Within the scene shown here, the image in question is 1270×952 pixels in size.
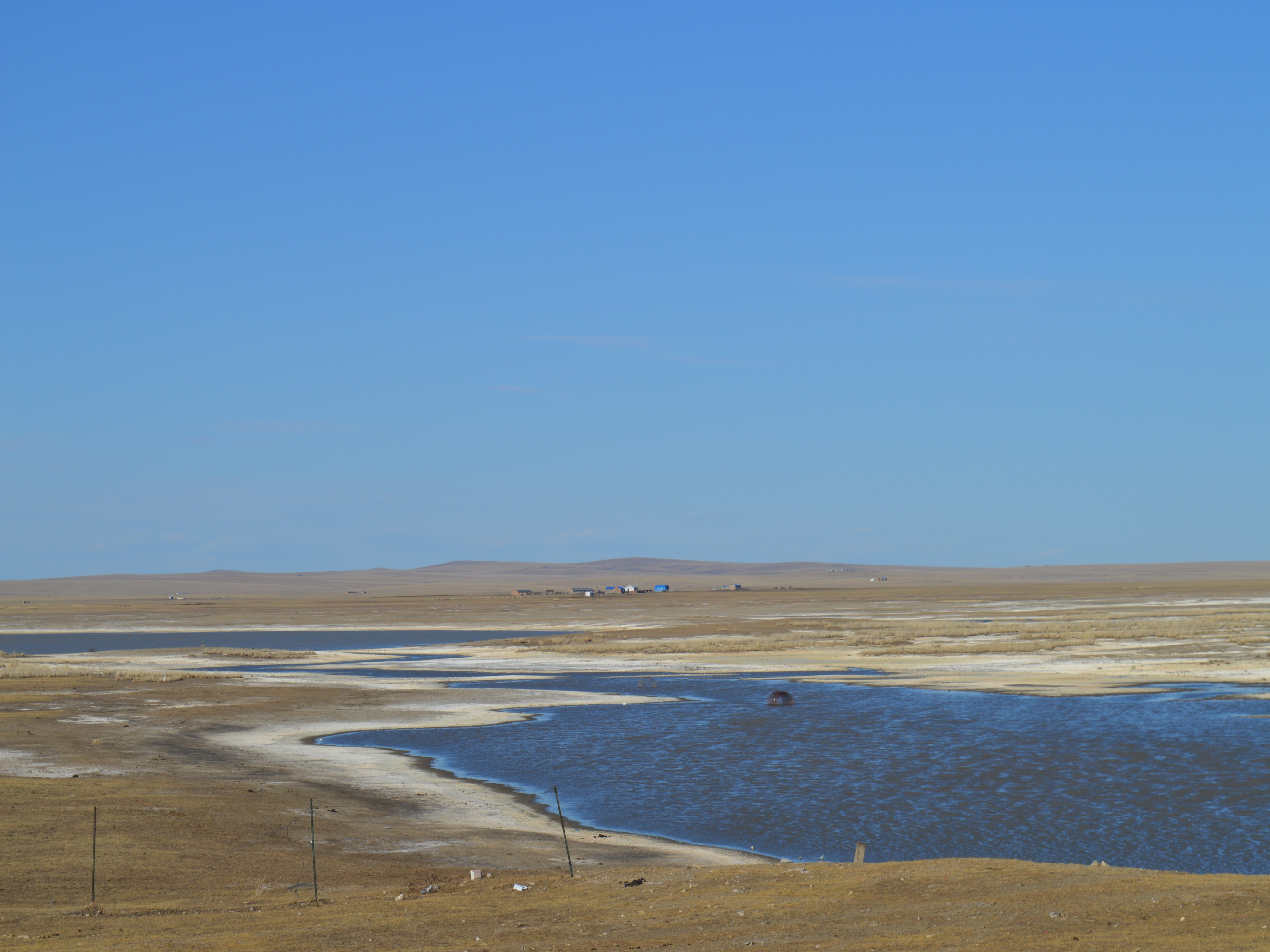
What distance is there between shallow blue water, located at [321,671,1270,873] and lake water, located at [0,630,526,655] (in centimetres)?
4255

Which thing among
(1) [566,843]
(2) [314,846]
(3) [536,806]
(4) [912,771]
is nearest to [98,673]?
(3) [536,806]

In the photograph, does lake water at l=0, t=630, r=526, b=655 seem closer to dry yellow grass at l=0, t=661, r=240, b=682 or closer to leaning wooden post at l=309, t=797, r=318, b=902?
dry yellow grass at l=0, t=661, r=240, b=682

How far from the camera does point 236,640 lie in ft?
298

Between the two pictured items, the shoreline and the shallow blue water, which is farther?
the shallow blue water

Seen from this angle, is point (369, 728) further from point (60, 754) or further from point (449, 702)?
point (60, 754)

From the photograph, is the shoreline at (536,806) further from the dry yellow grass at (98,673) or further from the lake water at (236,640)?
the lake water at (236,640)

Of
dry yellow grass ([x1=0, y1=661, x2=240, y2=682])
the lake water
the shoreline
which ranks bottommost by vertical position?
the lake water

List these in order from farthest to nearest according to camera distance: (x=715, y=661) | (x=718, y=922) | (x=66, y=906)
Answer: (x=715, y=661)
(x=66, y=906)
(x=718, y=922)

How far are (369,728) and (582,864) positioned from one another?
20.9m

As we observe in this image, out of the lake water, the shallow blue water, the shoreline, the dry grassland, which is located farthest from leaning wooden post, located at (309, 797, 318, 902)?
the lake water

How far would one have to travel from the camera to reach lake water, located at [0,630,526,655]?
81688 mm

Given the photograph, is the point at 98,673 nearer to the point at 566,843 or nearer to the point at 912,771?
the point at 912,771

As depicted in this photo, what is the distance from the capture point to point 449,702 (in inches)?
1801

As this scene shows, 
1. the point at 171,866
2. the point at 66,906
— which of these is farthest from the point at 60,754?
the point at 66,906
